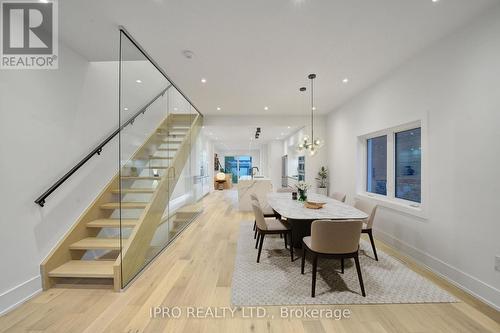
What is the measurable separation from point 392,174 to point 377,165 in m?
0.59

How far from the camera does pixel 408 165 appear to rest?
3.38 m

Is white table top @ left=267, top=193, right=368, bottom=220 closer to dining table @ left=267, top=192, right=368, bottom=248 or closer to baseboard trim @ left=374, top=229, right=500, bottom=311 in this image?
dining table @ left=267, top=192, right=368, bottom=248

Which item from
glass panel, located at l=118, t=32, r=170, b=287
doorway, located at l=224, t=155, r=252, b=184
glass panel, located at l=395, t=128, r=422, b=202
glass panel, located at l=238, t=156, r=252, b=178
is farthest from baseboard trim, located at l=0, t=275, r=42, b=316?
glass panel, located at l=238, t=156, r=252, b=178

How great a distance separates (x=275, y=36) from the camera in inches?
98.0

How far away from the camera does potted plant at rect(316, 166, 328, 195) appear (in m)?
6.03

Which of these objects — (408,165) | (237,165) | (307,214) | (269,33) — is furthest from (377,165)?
(237,165)

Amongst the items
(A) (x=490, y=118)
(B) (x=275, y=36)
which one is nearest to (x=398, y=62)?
(A) (x=490, y=118)

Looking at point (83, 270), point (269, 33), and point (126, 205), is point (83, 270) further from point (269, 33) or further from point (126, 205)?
point (269, 33)

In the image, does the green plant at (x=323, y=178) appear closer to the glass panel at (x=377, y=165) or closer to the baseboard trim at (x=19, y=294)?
the glass panel at (x=377, y=165)

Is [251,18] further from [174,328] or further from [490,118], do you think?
[174,328]

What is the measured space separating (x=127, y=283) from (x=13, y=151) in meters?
1.78

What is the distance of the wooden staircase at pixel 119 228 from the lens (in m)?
2.38

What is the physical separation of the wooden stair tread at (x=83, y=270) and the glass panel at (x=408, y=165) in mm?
4322

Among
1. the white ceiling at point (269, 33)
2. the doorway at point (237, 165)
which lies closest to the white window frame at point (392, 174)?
the white ceiling at point (269, 33)
